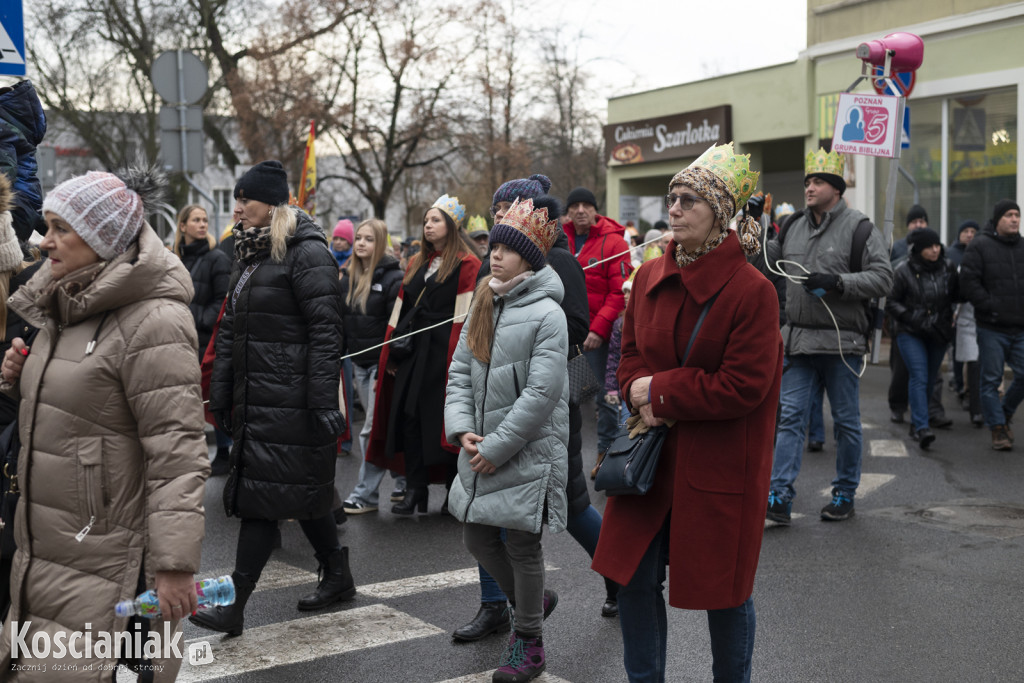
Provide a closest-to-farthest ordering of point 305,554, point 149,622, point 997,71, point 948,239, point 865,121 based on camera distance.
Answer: point 149,622 → point 305,554 → point 865,121 → point 997,71 → point 948,239

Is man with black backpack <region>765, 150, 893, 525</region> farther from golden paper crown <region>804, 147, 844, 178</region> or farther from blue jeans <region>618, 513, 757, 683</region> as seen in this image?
blue jeans <region>618, 513, 757, 683</region>

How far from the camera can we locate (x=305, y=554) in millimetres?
6672

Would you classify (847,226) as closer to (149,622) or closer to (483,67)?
(149,622)

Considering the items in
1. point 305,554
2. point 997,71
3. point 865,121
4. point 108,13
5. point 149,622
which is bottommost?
point 305,554

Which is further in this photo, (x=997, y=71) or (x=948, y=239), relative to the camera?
(x=948, y=239)

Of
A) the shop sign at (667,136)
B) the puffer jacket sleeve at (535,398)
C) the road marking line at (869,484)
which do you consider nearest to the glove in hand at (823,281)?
the road marking line at (869,484)

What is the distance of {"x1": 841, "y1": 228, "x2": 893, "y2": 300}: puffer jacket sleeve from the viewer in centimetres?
686

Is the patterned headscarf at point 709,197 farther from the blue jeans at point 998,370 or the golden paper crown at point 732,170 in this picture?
the blue jeans at point 998,370

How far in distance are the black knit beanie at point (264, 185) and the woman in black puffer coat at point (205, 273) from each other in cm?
385

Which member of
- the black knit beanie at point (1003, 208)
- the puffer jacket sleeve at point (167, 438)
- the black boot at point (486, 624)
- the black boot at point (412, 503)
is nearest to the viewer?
the puffer jacket sleeve at point (167, 438)

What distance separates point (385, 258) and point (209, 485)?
2319 millimetres

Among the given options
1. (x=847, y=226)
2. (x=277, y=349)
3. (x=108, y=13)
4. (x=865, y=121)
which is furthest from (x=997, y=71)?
(x=108, y=13)

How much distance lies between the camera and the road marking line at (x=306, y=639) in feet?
15.4

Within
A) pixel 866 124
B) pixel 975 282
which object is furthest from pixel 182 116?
pixel 975 282
